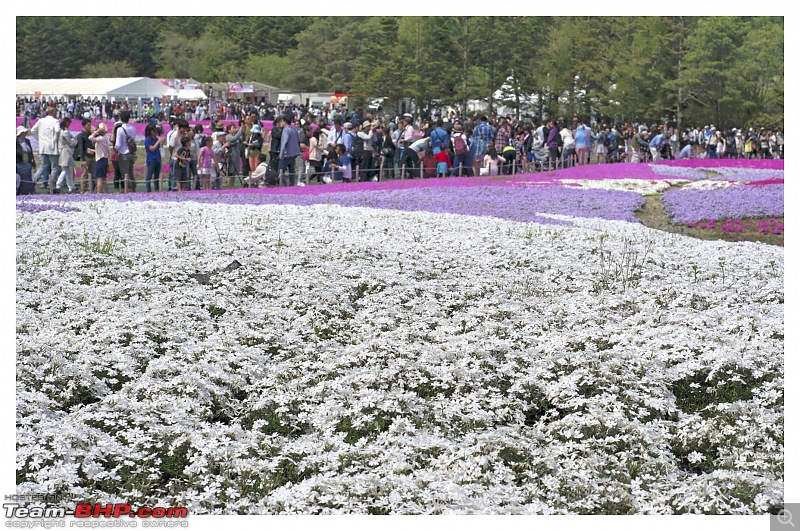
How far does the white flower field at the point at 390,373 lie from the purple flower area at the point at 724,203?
323 inches

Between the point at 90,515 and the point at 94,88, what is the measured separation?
78058 mm

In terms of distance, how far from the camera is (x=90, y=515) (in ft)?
23.0

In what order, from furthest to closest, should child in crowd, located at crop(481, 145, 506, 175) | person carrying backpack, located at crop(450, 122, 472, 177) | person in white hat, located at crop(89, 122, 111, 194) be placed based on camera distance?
child in crowd, located at crop(481, 145, 506, 175), person carrying backpack, located at crop(450, 122, 472, 177), person in white hat, located at crop(89, 122, 111, 194)

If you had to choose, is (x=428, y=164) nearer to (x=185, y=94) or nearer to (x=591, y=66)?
(x=591, y=66)

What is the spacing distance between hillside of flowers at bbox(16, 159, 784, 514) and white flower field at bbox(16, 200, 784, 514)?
3 cm

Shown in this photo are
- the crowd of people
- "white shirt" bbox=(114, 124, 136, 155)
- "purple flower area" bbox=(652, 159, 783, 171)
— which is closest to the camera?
the crowd of people

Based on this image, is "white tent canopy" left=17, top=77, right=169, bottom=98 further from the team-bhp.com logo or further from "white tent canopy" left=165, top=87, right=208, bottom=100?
the team-bhp.com logo

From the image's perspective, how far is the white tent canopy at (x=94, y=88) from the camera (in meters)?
78.9

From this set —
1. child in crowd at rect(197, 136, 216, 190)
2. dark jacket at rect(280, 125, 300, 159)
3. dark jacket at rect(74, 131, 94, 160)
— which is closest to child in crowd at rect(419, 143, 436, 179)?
dark jacket at rect(280, 125, 300, 159)

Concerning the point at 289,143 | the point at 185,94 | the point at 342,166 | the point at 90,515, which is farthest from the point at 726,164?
the point at 185,94

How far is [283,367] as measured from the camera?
Answer: 32.7 ft

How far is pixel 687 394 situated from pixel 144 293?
21.4 feet

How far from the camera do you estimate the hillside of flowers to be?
296 inches

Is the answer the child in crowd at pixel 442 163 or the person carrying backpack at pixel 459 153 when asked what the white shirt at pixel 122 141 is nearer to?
the child in crowd at pixel 442 163
